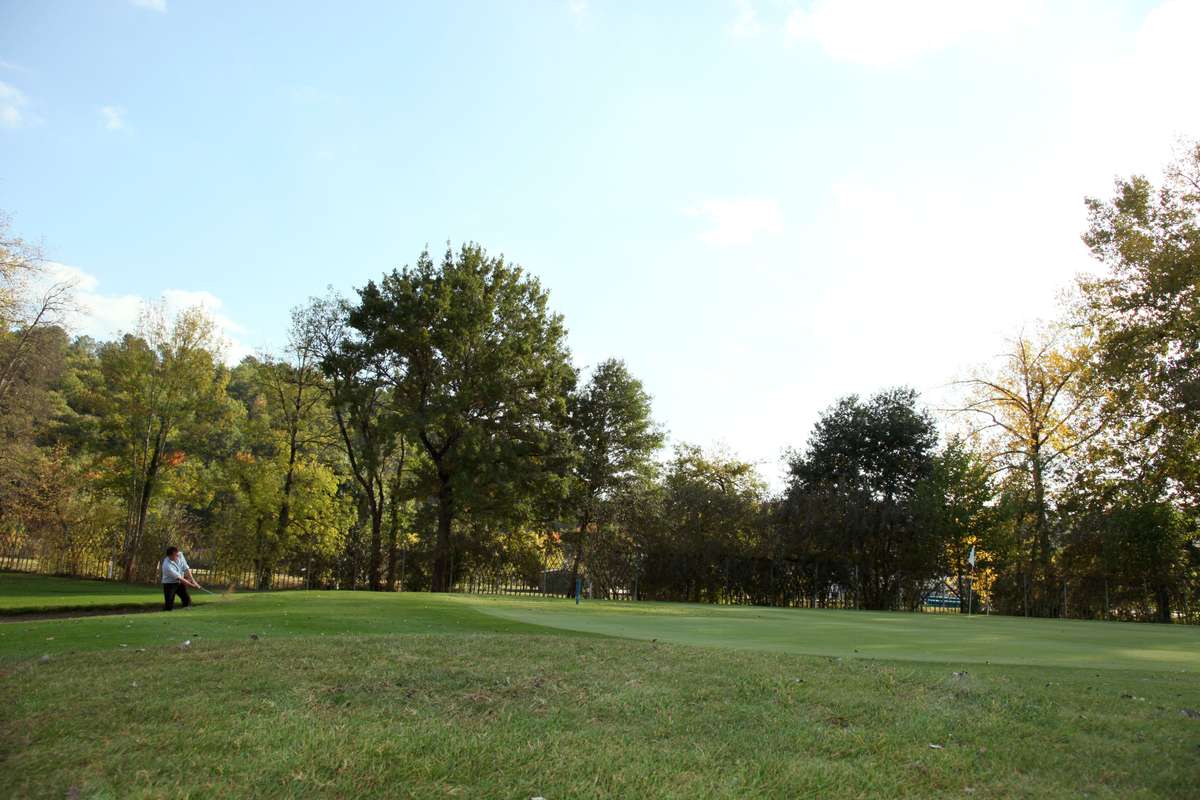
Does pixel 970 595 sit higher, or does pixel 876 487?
pixel 876 487

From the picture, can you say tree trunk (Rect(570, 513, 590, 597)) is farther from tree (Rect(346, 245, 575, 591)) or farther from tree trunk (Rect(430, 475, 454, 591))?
tree trunk (Rect(430, 475, 454, 591))

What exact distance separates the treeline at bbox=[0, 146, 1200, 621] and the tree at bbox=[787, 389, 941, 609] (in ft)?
0.46

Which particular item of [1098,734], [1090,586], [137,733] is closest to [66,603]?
[137,733]

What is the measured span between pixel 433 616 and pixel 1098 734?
36.7 feet

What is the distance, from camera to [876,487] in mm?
38875

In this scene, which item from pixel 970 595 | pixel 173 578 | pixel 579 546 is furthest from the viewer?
pixel 579 546

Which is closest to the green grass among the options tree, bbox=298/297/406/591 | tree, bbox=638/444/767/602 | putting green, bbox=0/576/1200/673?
putting green, bbox=0/576/1200/673

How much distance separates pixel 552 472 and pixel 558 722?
2708 cm

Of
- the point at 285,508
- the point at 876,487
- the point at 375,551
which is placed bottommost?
the point at 375,551

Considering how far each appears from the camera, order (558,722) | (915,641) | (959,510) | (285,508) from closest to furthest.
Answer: (558,722), (915,641), (959,510), (285,508)

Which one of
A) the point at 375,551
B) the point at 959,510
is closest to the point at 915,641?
the point at 959,510

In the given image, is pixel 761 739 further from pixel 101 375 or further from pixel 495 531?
pixel 101 375

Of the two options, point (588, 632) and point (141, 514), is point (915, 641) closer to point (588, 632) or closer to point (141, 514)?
point (588, 632)

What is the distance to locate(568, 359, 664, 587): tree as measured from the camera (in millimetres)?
35531
